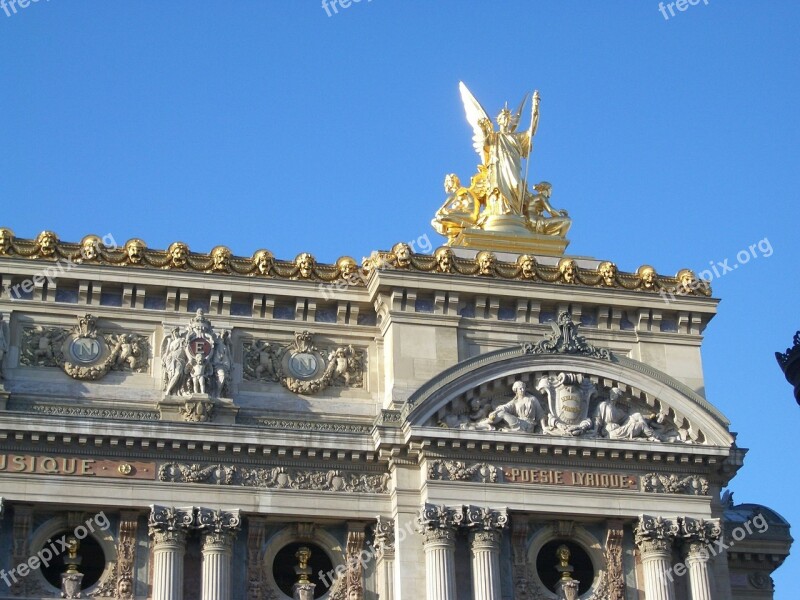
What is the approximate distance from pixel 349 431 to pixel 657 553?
6.81m

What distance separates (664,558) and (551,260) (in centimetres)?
751

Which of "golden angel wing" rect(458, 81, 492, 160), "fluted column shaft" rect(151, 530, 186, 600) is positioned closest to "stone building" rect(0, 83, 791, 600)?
"fluted column shaft" rect(151, 530, 186, 600)

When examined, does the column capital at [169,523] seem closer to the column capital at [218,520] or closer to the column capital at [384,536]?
the column capital at [218,520]

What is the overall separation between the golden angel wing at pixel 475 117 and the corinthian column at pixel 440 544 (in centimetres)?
1044

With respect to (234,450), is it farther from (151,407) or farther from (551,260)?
(551,260)

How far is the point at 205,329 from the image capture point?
113 feet

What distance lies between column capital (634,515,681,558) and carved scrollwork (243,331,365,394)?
21.7 feet

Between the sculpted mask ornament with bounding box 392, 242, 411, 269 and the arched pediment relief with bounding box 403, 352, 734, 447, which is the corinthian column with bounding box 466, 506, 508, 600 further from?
the sculpted mask ornament with bounding box 392, 242, 411, 269

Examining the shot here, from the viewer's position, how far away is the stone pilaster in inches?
1312

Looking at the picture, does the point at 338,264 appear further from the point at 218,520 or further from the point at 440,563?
the point at 440,563

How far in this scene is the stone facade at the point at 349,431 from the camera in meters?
32.6

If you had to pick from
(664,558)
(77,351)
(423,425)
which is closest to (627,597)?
(664,558)

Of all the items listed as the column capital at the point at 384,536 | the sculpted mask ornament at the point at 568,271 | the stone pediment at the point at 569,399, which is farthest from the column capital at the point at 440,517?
the sculpted mask ornament at the point at 568,271

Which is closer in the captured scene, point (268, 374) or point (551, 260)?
point (268, 374)
